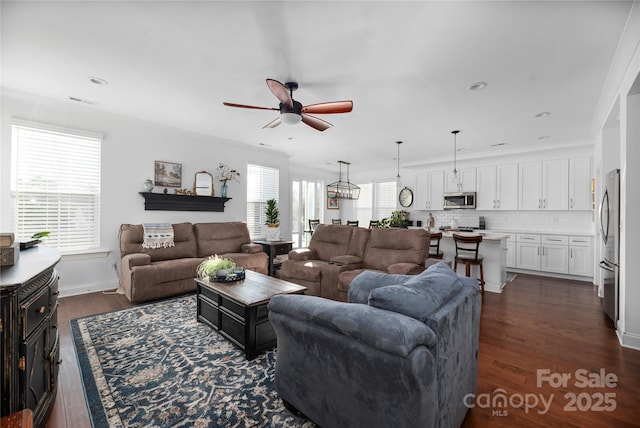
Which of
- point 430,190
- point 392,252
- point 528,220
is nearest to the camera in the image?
point 392,252

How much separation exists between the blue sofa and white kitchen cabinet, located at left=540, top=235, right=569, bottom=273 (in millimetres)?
5484

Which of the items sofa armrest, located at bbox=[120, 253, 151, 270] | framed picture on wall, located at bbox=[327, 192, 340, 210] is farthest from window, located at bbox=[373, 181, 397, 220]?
sofa armrest, located at bbox=[120, 253, 151, 270]

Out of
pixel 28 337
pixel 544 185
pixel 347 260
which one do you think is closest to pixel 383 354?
pixel 28 337

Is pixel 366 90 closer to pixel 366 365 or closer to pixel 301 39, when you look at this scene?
pixel 301 39

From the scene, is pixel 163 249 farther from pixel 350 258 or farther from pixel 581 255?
pixel 581 255

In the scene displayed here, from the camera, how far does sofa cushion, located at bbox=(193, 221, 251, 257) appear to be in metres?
5.00

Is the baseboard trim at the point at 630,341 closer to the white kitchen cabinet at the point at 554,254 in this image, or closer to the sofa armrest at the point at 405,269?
the sofa armrest at the point at 405,269

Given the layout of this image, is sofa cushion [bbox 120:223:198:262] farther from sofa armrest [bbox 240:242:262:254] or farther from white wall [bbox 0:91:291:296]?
sofa armrest [bbox 240:242:262:254]

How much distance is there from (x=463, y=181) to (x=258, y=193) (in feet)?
16.9

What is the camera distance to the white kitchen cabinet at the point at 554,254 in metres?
5.59

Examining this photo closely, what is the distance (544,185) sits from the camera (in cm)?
611

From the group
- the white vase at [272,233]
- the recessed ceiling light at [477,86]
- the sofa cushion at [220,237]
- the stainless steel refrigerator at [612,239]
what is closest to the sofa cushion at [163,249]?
the sofa cushion at [220,237]

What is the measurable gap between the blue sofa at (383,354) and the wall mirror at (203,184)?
441 cm

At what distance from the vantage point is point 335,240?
4402 millimetres
